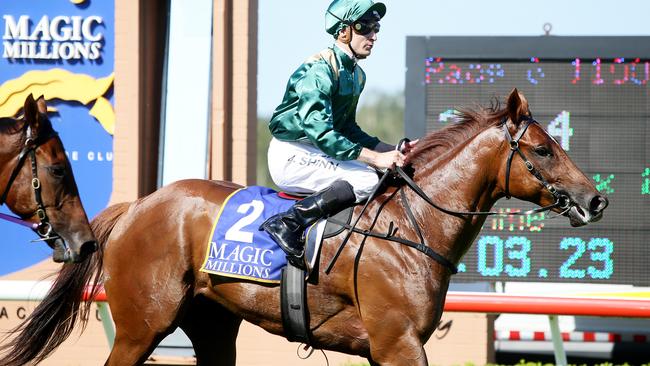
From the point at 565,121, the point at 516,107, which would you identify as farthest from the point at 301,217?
the point at 565,121

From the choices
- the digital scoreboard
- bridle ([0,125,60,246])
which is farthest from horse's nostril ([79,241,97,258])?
the digital scoreboard

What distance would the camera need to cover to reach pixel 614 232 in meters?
6.39

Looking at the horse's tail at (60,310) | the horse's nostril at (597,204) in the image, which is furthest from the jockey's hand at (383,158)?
the horse's tail at (60,310)

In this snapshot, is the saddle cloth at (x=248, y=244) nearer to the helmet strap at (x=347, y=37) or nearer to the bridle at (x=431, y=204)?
the bridle at (x=431, y=204)

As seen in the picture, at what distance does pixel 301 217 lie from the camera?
4582 mm

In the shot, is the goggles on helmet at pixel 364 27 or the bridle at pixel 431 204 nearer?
the bridle at pixel 431 204

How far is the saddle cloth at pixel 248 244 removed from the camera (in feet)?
15.3

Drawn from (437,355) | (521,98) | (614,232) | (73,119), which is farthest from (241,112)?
(521,98)

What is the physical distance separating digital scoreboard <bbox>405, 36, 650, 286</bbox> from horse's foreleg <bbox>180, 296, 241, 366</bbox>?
1834 millimetres

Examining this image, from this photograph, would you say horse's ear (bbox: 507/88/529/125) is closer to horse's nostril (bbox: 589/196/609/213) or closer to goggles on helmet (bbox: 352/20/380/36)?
horse's nostril (bbox: 589/196/609/213)

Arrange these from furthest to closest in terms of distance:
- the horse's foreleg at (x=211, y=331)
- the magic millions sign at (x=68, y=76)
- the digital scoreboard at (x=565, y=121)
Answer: the magic millions sign at (x=68, y=76), the digital scoreboard at (x=565, y=121), the horse's foreleg at (x=211, y=331)

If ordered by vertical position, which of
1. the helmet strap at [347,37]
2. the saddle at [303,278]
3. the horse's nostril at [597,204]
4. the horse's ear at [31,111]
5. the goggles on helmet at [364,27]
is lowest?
the saddle at [303,278]

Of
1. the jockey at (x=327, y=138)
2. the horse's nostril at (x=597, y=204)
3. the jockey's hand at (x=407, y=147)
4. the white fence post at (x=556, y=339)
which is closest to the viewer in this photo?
the horse's nostril at (x=597, y=204)

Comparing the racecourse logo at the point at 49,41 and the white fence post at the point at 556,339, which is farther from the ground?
the racecourse logo at the point at 49,41
